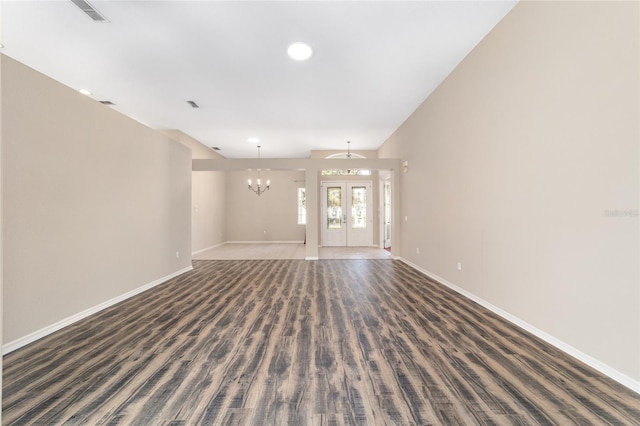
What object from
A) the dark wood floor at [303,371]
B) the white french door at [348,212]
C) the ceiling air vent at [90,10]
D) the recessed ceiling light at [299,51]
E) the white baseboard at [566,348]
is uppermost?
the ceiling air vent at [90,10]

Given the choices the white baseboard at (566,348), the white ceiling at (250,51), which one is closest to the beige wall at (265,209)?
the white ceiling at (250,51)

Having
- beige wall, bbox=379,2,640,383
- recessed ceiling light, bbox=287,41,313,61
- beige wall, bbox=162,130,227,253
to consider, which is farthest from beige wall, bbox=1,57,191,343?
beige wall, bbox=379,2,640,383

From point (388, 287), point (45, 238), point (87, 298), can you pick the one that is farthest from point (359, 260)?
point (45, 238)

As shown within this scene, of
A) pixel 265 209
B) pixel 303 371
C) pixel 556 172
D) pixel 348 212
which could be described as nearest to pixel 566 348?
pixel 556 172

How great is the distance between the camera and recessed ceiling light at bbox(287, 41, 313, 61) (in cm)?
331

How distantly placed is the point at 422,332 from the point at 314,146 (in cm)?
633

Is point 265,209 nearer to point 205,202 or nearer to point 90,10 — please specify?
point 205,202

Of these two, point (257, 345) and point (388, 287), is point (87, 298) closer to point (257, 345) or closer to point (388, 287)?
point (257, 345)

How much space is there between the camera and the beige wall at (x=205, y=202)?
7.59 meters

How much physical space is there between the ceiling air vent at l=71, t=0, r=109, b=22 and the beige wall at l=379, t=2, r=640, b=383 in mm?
4087

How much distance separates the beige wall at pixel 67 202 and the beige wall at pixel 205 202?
3179 millimetres

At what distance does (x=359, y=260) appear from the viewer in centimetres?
659

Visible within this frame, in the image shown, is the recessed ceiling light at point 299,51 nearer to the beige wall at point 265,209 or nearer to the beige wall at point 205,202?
the beige wall at point 205,202

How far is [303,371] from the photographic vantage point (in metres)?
2.06
